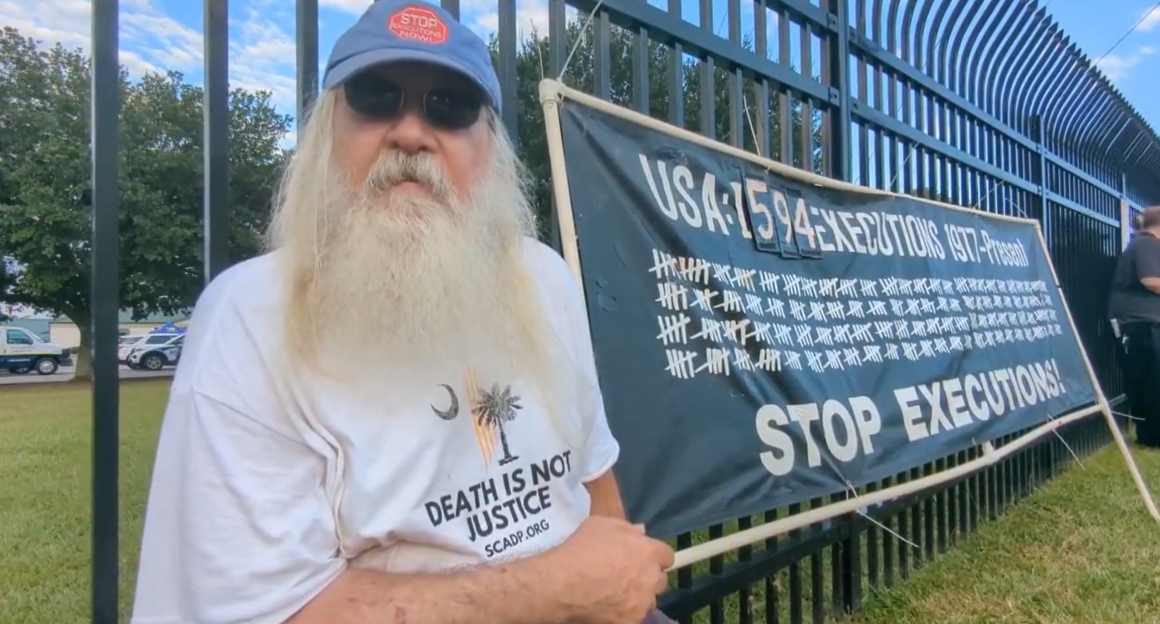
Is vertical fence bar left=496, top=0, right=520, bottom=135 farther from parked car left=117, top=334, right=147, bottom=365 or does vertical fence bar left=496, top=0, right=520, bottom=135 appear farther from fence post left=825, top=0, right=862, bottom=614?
fence post left=825, top=0, right=862, bottom=614

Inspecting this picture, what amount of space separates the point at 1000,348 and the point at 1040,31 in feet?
9.10

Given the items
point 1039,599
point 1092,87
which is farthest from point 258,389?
point 1092,87

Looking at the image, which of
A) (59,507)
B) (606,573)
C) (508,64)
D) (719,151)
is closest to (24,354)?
(59,507)

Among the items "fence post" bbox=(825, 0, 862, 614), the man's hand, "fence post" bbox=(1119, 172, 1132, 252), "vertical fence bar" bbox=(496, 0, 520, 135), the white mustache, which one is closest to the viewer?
the man's hand

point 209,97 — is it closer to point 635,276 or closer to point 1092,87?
point 635,276

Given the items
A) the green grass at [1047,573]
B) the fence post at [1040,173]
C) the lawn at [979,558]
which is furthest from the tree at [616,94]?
the fence post at [1040,173]

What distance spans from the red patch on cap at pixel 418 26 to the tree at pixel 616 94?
0.56 meters

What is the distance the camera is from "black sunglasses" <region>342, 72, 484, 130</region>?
137 cm

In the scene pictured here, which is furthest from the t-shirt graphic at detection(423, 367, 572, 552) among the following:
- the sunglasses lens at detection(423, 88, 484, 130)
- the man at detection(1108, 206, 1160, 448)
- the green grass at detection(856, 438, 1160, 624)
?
the man at detection(1108, 206, 1160, 448)

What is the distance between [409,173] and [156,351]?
87 centimetres

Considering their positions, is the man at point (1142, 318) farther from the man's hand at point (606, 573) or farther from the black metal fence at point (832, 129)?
the man's hand at point (606, 573)

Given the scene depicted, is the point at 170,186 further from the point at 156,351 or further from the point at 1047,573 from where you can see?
the point at 1047,573

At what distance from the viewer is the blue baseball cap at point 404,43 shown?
1.33m

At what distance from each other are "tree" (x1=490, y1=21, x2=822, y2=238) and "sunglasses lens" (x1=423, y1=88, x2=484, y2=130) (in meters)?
0.47
